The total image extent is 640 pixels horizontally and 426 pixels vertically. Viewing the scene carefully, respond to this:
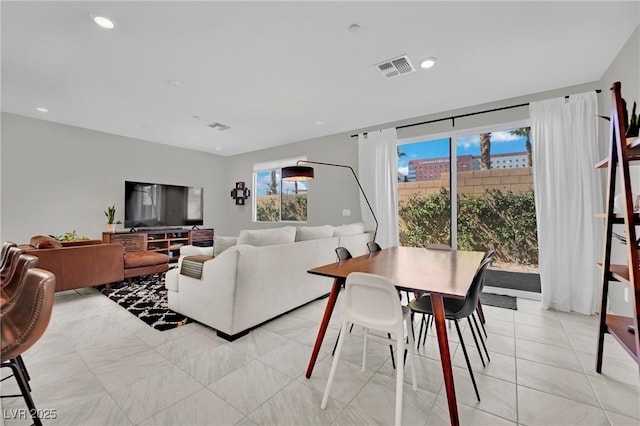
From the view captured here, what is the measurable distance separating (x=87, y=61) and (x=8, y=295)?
2.38m

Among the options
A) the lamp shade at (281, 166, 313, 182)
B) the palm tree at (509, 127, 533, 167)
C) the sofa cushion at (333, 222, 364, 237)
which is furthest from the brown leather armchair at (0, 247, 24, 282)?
the palm tree at (509, 127, 533, 167)

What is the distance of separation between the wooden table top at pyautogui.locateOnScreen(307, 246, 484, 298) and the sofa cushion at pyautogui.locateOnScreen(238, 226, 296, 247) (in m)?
0.88

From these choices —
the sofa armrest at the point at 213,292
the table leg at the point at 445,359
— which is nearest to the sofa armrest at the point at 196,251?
the sofa armrest at the point at 213,292

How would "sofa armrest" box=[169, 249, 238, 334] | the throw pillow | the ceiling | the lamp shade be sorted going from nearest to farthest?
the ceiling < "sofa armrest" box=[169, 249, 238, 334] < the throw pillow < the lamp shade

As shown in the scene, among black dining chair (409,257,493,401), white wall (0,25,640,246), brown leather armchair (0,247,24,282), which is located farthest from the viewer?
white wall (0,25,640,246)

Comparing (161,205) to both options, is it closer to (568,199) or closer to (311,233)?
(311,233)

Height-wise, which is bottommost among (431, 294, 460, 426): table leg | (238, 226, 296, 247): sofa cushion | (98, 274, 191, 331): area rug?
(98, 274, 191, 331): area rug

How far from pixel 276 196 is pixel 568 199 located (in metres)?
5.05

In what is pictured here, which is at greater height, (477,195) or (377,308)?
(477,195)

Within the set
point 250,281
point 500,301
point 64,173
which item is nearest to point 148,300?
point 250,281

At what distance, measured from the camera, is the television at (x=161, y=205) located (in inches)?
207

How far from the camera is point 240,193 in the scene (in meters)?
6.67

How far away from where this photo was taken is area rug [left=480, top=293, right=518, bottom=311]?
328cm

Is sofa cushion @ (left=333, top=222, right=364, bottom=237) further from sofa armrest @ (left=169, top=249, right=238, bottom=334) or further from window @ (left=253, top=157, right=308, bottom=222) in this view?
window @ (left=253, top=157, right=308, bottom=222)
